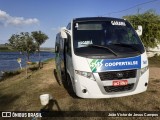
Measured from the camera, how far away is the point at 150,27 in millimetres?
26266

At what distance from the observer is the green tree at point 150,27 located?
1030 inches

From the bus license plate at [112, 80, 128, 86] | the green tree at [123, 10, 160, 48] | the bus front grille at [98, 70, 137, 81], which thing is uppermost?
the green tree at [123, 10, 160, 48]

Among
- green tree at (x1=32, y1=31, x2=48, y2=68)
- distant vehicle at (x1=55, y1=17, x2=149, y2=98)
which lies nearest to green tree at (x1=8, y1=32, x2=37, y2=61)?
green tree at (x1=32, y1=31, x2=48, y2=68)

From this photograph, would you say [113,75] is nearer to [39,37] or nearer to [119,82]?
[119,82]

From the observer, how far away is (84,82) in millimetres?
6770

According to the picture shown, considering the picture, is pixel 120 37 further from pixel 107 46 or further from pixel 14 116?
pixel 14 116

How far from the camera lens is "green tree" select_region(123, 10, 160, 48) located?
26.2 meters

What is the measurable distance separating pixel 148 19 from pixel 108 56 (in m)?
21.7

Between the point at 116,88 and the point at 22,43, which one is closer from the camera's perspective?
the point at 116,88

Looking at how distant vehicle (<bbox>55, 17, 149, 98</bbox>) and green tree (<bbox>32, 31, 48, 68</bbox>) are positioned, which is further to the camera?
green tree (<bbox>32, 31, 48, 68</bbox>)

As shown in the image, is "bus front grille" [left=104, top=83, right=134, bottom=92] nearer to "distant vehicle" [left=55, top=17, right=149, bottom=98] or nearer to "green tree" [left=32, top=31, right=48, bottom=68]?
"distant vehicle" [left=55, top=17, right=149, bottom=98]

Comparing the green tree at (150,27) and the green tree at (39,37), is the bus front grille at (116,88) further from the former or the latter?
the green tree at (39,37)

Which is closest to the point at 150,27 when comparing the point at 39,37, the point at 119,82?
the point at 39,37

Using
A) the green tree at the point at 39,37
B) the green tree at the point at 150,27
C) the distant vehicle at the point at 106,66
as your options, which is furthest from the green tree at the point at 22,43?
the distant vehicle at the point at 106,66
